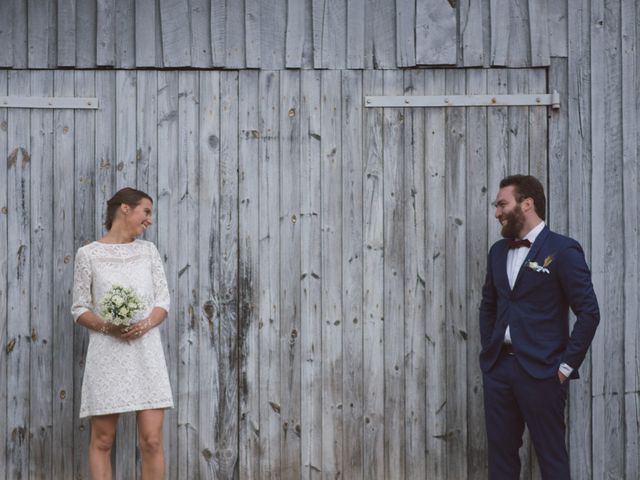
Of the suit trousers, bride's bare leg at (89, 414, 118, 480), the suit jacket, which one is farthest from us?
bride's bare leg at (89, 414, 118, 480)

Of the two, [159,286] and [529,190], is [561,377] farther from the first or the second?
[159,286]

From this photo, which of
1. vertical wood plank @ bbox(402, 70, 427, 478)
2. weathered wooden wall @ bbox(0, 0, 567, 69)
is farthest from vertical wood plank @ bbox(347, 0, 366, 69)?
vertical wood plank @ bbox(402, 70, 427, 478)

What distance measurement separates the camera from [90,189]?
514 cm

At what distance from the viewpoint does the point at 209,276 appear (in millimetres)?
5152

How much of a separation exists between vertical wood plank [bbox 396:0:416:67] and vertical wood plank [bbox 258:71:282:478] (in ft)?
2.81

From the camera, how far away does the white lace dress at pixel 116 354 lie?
4.44m

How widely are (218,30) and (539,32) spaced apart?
218cm

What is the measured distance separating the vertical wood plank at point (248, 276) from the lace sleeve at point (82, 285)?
3.46 ft

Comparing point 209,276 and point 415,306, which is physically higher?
point 209,276

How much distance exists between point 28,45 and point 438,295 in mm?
3232

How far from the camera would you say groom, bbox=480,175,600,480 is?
4246 mm

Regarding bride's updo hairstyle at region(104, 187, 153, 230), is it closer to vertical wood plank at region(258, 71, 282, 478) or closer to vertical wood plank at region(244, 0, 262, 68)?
vertical wood plank at region(258, 71, 282, 478)

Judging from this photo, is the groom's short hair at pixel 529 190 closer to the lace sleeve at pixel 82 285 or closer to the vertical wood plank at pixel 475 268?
the vertical wood plank at pixel 475 268

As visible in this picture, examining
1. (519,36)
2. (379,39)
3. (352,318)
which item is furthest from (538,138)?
(352,318)
